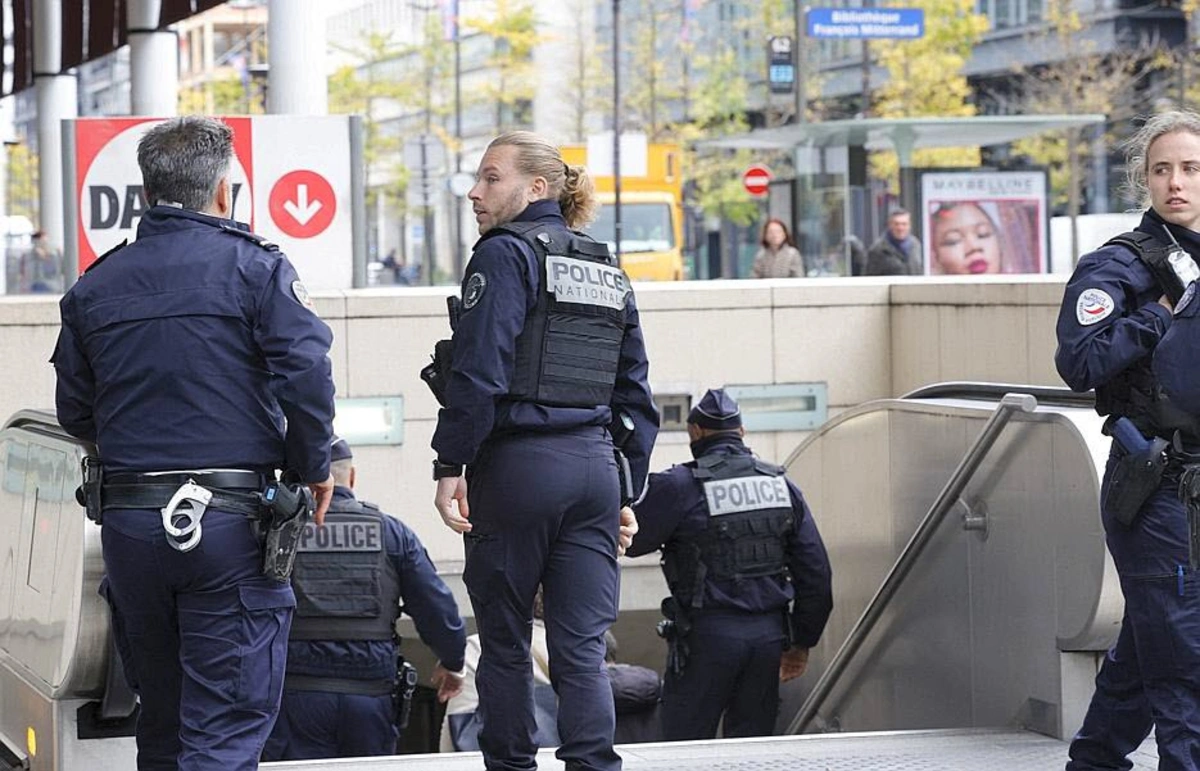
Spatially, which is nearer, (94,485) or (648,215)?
(94,485)

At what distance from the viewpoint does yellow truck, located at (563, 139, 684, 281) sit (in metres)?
34.3

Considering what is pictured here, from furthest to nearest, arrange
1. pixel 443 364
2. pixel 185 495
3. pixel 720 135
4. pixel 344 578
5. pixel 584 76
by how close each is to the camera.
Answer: pixel 584 76 → pixel 720 135 → pixel 344 578 → pixel 443 364 → pixel 185 495

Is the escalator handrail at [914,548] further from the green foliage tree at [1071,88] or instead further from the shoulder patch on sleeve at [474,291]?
the green foliage tree at [1071,88]

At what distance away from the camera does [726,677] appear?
8.29m

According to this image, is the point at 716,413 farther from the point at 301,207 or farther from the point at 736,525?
the point at 301,207

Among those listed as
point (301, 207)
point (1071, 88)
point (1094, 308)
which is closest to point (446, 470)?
point (1094, 308)

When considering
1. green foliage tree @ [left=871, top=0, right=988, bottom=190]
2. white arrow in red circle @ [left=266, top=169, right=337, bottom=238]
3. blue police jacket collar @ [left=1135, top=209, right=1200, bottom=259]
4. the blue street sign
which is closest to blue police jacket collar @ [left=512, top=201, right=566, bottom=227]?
blue police jacket collar @ [left=1135, top=209, right=1200, bottom=259]

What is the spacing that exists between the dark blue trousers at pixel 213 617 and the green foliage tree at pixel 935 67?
42.9 metres

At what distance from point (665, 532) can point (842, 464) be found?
4.74 ft

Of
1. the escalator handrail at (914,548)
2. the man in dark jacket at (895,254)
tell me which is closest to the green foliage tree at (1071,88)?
the man in dark jacket at (895,254)

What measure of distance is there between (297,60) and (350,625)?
272 inches

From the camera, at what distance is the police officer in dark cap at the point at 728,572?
8094mm

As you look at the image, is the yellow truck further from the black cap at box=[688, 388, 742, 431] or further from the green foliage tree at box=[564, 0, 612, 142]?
the black cap at box=[688, 388, 742, 431]

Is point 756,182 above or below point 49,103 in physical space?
below
